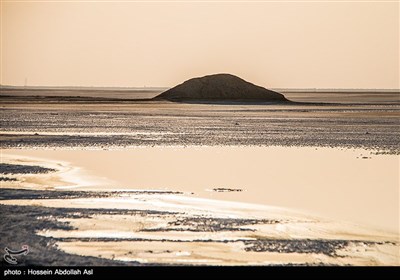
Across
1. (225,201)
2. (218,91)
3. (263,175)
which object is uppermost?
(225,201)

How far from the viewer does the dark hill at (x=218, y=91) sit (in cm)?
16800

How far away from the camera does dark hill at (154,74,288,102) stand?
168 meters

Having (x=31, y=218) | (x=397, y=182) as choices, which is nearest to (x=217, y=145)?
(x=397, y=182)

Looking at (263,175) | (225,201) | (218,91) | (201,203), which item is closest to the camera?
(201,203)

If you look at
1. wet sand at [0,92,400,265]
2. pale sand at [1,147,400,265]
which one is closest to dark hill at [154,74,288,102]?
wet sand at [0,92,400,265]

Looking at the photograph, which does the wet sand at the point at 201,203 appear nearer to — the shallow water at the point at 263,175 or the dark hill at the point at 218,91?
the shallow water at the point at 263,175

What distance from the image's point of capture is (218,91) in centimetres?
17125

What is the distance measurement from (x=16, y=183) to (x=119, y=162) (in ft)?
23.1

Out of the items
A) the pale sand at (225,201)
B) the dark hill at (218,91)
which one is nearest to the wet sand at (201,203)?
the pale sand at (225,201)

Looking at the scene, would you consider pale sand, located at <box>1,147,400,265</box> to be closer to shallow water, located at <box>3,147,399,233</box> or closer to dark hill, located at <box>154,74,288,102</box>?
shallow water, located at <box>3,147,399,233</box>

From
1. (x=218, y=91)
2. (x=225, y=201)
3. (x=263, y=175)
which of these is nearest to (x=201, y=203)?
(x=225, y=201)

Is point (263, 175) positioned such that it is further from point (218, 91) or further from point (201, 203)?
point (218, 91)
